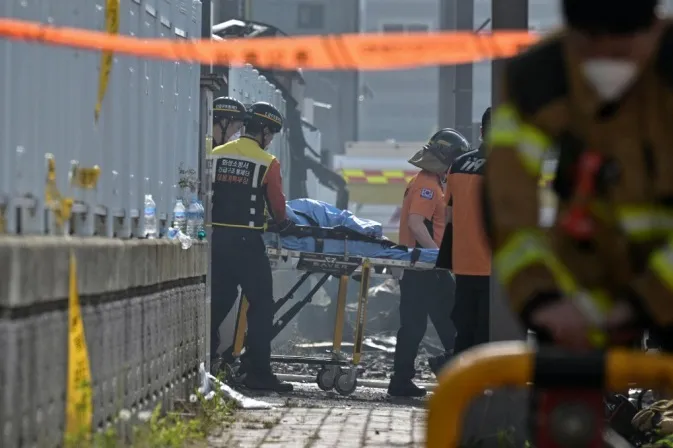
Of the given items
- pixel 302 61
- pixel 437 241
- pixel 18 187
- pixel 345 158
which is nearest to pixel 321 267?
pixel 437 241

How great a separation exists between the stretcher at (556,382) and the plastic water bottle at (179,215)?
7051mm

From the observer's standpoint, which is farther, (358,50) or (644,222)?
(358,50)

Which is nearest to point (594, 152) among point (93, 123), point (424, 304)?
point (93, 123)

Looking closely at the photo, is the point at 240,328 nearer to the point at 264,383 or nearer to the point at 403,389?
the point at 264,383

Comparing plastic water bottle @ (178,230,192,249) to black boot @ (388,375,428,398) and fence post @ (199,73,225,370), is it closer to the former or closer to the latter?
fence post @ (199,73,225,370)

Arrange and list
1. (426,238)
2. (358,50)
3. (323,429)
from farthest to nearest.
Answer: (426,238)
(323,429)
(358,50)

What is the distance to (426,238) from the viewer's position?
14.2m

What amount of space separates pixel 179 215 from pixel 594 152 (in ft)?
22.4

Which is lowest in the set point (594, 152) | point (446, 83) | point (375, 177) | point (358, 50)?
point (594, 152)

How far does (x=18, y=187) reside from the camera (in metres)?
6.23

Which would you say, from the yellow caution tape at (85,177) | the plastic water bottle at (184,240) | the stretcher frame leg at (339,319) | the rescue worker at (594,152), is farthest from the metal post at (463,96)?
the rescue worker at (594,152)

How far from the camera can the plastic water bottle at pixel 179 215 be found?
10.1 meters

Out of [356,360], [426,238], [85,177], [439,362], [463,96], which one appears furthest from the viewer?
[463,96]

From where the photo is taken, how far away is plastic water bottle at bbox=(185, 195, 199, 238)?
1048cm
